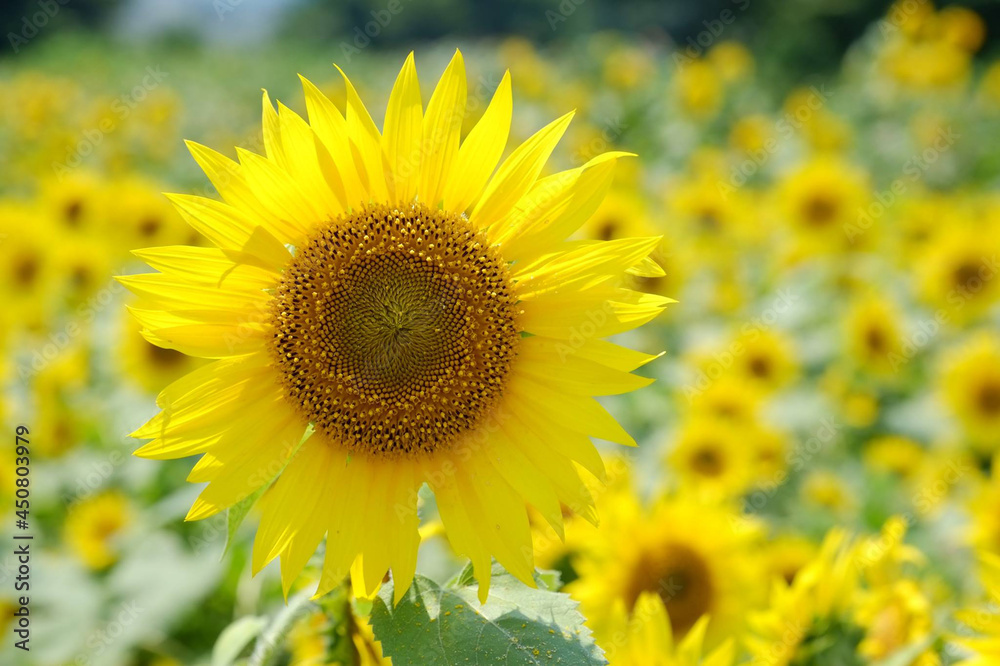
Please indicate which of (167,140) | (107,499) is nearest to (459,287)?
(107,499)

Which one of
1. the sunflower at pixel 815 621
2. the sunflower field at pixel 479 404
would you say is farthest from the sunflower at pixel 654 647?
the sunflower at pixel 815 621

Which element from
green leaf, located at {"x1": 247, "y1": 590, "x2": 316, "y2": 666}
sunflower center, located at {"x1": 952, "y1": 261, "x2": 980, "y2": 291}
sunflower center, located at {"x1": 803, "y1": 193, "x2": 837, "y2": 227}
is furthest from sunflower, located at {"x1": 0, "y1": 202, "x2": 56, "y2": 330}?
sunflower center, located at {"x1": 952, "y1": 261, "x2": 980, "y2": 291}

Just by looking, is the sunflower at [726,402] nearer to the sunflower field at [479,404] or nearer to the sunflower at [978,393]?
the sunflower field at [479,404]

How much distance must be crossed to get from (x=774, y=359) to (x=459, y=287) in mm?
3753

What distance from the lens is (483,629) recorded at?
4.63 ft

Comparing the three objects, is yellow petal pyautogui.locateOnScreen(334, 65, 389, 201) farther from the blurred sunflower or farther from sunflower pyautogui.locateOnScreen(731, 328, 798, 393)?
sunflower pyautogui.locateOnScreen(731, 328, 798, 393)

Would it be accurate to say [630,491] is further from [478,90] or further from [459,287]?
[478,90]

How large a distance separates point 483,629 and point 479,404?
1.48 ft

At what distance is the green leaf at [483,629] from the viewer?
1348 millimetres

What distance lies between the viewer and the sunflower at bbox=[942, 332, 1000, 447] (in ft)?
14.8

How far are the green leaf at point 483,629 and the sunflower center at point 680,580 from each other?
4.37 feet

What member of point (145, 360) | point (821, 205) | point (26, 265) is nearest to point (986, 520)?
point (821, 205)

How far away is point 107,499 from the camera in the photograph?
3.91 m

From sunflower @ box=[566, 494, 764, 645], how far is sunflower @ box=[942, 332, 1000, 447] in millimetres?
2391
